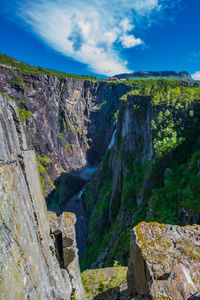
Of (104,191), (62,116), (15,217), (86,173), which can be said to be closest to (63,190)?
(86,173)

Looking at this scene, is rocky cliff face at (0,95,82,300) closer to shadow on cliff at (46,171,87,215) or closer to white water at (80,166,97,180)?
shadow on cliff at (46,171,87,215)

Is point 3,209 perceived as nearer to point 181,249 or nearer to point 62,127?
point 181,249

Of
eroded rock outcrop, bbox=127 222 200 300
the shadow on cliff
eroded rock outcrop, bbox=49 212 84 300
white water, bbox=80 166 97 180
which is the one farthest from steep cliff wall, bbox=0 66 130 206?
eroded rock outcrop, bbox=127 222 200 300

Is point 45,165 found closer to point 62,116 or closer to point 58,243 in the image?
point 62,116

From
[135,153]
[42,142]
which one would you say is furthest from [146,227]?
[42,142]

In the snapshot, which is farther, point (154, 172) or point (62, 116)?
point (62, 116)

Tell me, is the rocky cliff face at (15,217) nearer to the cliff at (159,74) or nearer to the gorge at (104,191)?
the gorge at (104,191)

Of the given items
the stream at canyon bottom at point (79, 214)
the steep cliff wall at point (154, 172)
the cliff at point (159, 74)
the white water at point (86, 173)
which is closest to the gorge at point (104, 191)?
the steep cliff wall at point (154, 172)
